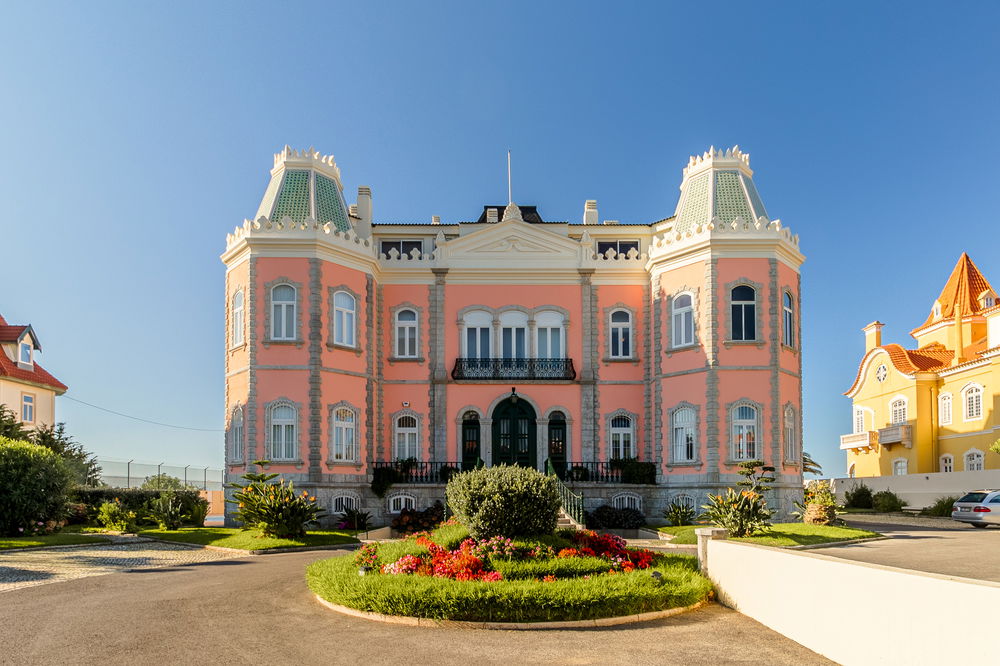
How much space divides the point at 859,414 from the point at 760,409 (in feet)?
97.0

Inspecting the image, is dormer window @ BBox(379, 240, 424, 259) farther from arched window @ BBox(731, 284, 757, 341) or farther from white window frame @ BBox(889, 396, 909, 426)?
white window frame @ BBox(889, 396, 909, 426)

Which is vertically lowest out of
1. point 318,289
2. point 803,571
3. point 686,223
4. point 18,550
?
point 18,550

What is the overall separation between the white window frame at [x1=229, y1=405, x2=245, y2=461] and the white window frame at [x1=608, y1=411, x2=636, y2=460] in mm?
13052

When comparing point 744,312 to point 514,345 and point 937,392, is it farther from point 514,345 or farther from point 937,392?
point 937,392

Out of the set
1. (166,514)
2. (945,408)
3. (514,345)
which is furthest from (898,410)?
(166,514)

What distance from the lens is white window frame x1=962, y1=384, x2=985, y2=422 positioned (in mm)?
44062

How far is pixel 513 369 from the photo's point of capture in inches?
1278

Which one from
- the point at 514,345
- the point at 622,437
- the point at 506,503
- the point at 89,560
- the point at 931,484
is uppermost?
the point at 514,345

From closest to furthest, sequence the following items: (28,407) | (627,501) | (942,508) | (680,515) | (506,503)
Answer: (506,503)
(680,515)
(627,501)
(942,508)
(28,407)

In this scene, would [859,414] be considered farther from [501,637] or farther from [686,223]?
[501,637]

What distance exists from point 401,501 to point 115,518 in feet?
33.2

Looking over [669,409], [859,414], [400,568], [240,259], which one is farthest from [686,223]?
[859,414]

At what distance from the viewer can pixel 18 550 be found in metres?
22.7

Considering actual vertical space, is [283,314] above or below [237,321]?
above
